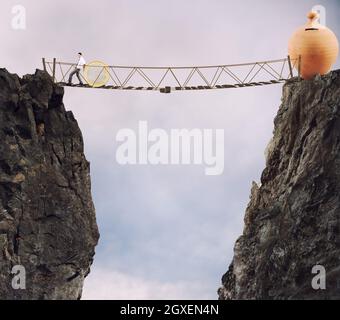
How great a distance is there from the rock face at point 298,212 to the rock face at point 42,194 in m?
15.6

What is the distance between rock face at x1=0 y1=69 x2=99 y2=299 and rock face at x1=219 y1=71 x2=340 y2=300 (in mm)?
15577

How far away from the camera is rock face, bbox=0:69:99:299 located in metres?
82.4

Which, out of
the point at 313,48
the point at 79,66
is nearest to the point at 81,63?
the point at 79,66

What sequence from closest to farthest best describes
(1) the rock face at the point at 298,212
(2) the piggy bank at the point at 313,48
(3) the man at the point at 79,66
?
(1) the rock face at the point at 298,212 < (2) the piggy bank at the point at 313,48 < (3) the man at the point at 79,66

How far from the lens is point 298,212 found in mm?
78125

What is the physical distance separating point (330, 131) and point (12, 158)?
97.3 ft

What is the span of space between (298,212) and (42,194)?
24.9 metres

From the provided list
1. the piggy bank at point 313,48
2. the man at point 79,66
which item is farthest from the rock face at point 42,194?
the piggy bank at point 313,48

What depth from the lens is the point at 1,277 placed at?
77.6m

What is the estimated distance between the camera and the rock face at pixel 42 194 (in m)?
82.4

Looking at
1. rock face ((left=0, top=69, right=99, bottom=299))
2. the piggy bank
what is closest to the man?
rock face ((left=0, top=69, right=99, bottom=299))

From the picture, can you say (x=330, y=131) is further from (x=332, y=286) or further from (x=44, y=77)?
(x=44, y=77)

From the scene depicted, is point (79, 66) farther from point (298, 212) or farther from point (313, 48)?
point (298, 212)

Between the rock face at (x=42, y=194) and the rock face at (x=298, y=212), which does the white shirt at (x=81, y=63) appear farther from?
the rock face at (x=298, y=212)
